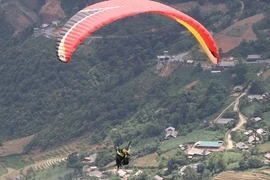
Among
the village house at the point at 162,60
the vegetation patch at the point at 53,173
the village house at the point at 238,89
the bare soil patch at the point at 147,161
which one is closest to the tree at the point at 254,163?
Answer: the bare soil patch at the point at 147,161

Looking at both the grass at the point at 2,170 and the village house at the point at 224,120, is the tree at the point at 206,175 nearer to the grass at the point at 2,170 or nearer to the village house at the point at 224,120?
the village house at the point at 224,120

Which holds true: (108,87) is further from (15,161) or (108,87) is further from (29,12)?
(29,12)

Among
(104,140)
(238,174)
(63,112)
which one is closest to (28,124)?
(63,112)

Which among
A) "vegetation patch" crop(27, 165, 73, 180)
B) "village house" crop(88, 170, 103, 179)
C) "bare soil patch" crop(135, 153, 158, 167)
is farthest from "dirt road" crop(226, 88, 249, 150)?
"vegetation patch" crop(27, 165, 73, 180)

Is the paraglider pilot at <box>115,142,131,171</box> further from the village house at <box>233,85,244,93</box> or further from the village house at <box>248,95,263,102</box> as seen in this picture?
the village house at <box>233,85,244,93</box>

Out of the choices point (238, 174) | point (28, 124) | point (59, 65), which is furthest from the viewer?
point (59, 65)

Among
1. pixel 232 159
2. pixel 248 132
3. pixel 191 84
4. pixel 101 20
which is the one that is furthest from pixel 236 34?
pixel 101 20

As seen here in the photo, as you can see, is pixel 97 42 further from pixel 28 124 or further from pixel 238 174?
pixel 238 174

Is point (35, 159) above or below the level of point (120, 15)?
below
